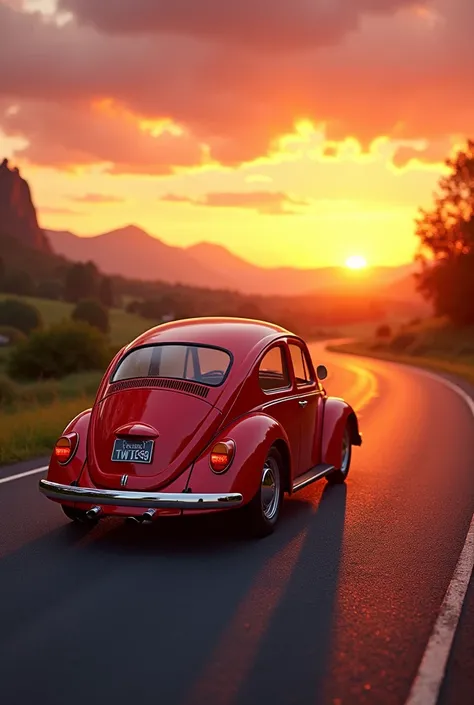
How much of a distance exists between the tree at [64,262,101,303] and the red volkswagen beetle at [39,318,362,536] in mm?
155344

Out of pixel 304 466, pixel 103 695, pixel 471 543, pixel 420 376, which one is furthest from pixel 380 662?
pixel 420 376

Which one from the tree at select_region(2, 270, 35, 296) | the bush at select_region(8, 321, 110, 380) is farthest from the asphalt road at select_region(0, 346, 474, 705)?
the tree at select_region(2, 270, 35, 296)

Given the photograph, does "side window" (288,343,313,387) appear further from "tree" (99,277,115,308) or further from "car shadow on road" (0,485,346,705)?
"tree" (99,277,115,308)

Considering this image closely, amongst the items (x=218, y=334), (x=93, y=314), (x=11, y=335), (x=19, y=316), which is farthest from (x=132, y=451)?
(x=93, y=314)

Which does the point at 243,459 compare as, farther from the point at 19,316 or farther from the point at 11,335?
the point at 19,316

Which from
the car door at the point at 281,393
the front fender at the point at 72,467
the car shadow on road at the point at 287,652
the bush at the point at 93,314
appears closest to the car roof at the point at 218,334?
the car door at the point at 281,393

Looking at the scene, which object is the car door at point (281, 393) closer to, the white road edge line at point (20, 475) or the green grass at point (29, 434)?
the white road edge line at point (20, 475)

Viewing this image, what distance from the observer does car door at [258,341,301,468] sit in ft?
25.5

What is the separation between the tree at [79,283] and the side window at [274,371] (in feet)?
508

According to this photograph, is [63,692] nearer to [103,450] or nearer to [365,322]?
[103,450]

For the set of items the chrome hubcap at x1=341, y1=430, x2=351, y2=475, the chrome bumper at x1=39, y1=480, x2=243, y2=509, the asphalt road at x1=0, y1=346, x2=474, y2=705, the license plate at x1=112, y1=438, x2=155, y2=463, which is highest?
the license plate at x1=112, y1=438, x2=155, y2=463

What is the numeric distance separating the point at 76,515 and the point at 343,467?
3.53m

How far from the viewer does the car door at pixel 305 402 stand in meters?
8.37

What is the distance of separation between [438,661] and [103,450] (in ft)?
10.9
